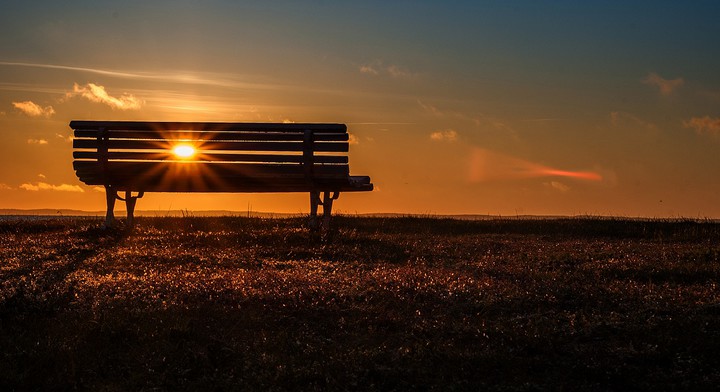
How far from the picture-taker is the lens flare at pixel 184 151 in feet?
72.3

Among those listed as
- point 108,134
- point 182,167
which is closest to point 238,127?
point 182,167

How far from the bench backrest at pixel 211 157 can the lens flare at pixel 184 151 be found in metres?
0.09

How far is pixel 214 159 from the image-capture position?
21.9 m

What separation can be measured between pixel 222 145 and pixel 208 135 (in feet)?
1.61

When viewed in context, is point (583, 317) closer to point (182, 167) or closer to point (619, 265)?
point (619, 265)

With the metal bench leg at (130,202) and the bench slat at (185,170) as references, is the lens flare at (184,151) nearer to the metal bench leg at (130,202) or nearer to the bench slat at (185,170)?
the bench slat at (185,170)

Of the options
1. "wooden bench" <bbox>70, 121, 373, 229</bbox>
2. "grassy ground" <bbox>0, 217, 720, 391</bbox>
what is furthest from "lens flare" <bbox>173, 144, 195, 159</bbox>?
"grassy ground" <bbox>0, 217, 720, 391</bbox>

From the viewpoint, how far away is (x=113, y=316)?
11102 millimetres

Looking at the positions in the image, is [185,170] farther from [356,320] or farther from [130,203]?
[356,320]

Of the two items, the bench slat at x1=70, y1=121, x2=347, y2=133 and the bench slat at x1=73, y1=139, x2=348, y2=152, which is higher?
the bench slat at x1=70, y1=121, x2=347, y2=133

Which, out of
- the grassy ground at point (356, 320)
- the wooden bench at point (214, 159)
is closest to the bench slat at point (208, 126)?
the wooden bench at point (214, 159)

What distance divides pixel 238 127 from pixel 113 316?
36.5 feet

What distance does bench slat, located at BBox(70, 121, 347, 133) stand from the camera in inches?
835

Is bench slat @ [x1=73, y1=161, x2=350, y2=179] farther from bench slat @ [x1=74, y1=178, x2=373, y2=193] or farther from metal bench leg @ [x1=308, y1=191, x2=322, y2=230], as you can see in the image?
metal bench leg @ [x1=308, y1=191, x2=322, y2=230]
